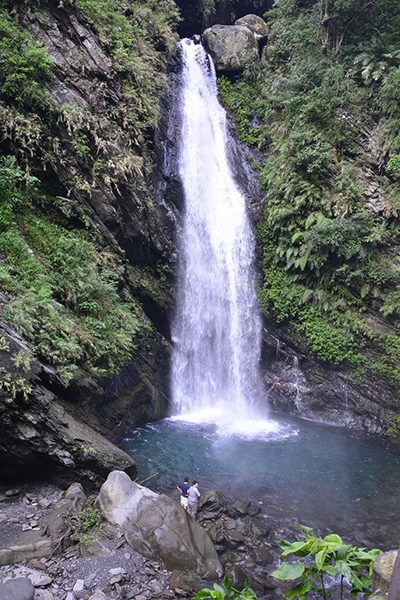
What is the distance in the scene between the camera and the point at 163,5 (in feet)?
56.9

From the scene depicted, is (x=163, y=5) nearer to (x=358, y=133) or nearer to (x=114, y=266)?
(x=358, y=133)

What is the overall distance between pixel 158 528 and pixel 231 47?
2314 centimetres

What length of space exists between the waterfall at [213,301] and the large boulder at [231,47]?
225 inches

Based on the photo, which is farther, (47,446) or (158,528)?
(47,446)

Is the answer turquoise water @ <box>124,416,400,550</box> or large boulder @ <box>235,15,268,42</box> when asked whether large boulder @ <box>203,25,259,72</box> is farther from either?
turquoise water @ <box>124,416,400,550</box>

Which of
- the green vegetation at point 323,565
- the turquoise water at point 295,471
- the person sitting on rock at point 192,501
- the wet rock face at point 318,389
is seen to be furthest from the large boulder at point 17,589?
the wet rock face at point 318,389

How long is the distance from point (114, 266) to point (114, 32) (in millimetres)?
9444

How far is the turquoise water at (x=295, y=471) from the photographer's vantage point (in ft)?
25.9

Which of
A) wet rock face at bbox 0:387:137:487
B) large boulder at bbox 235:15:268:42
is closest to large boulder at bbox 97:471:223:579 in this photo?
wet rock face at bbox 0:387:137:487

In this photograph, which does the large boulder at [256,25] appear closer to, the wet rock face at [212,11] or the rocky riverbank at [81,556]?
the wet rock face at [212,11]

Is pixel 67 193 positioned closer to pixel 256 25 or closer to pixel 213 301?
pixel 213 301

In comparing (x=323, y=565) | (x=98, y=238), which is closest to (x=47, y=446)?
(x=323, y=565)

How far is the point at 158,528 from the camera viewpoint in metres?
5.79

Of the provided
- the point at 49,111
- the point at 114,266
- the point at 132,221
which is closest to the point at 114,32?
the point at 49,111
